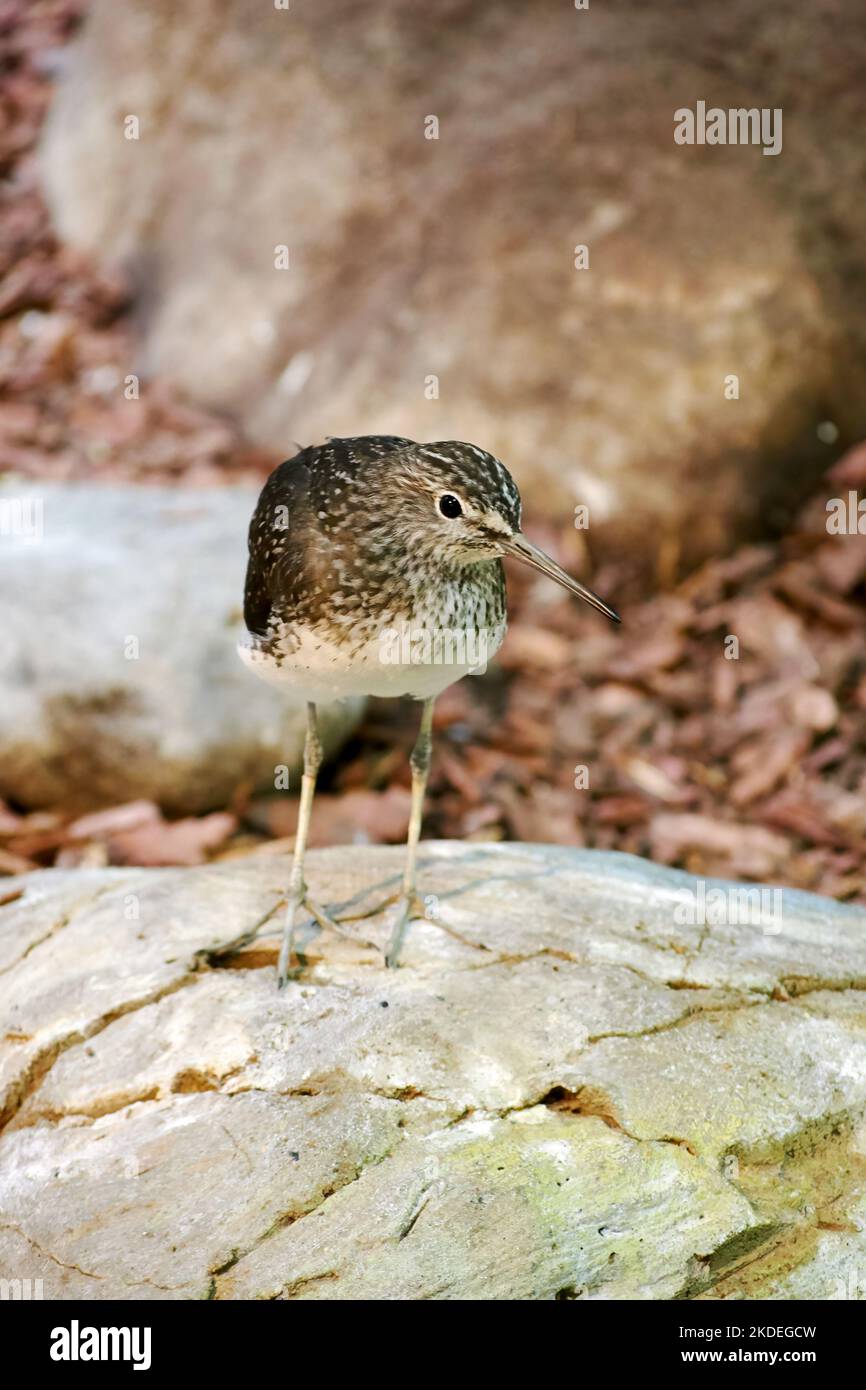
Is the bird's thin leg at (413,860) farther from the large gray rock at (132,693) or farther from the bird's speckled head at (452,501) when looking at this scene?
the large gray rock at (132,693)

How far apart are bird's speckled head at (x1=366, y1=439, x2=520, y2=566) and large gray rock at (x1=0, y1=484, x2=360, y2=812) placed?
2557 millimetres

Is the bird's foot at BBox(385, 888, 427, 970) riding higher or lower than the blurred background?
lower

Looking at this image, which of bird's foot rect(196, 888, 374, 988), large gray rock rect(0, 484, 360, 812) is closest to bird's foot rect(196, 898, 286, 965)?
bird's foot rect(196, 888, 374, 988)

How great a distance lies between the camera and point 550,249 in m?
7.99

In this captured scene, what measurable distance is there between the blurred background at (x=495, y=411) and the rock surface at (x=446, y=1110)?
6.41 feet

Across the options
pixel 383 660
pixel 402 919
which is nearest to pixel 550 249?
pixel 383 660

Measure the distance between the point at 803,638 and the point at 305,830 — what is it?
3814 millimetres

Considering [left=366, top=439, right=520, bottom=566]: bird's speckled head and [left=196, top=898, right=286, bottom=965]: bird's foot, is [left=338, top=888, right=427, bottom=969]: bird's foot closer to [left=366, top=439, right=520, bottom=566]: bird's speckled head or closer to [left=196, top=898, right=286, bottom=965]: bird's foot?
[left=196, top=898, right=286, bottom=965]: bird's foot

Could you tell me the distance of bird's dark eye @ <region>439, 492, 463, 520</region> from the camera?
12.6 ft

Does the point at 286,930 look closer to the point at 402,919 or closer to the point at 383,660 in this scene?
the point at 402,919

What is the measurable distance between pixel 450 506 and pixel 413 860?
4.54 feet

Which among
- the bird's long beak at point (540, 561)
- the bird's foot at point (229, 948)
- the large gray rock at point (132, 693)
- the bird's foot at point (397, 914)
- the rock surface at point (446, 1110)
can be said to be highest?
the bird's long beak at point (540, 561)

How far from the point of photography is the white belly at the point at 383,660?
3.99 meters

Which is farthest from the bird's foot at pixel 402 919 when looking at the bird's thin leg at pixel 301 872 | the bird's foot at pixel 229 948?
the bird's foot at pixel 229 948
